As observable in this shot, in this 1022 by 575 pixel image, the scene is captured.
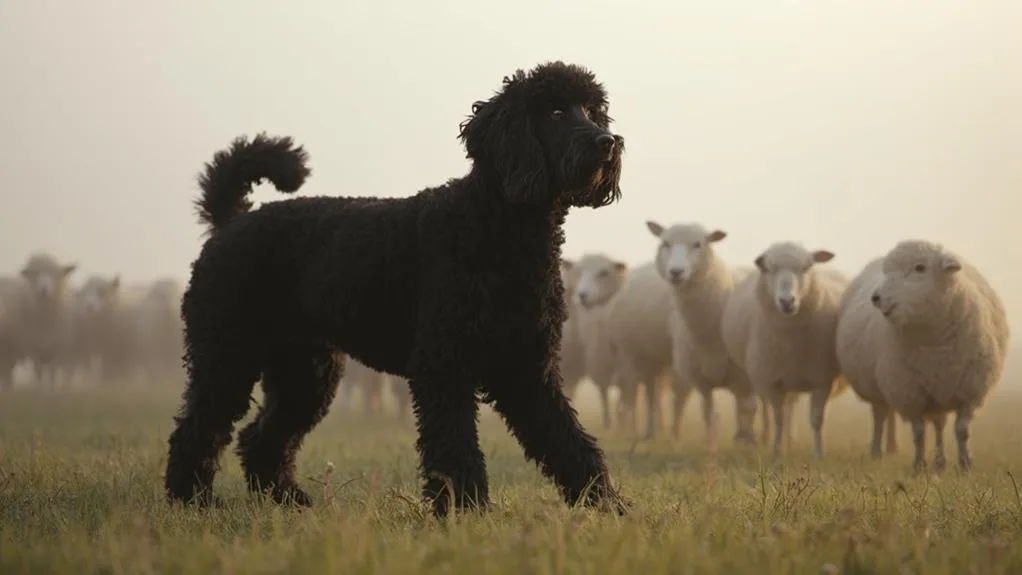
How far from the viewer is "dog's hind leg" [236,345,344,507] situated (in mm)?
6438

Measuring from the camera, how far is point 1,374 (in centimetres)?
2062

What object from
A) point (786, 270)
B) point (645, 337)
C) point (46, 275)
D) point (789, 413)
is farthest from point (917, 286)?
point (46, 275)

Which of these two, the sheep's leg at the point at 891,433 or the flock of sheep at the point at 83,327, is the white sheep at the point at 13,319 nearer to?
the flock of sheep at the point at 83,327

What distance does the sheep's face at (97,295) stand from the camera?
73.5 feet

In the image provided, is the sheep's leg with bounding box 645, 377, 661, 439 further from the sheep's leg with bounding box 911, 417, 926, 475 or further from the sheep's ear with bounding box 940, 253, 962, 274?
the sheep's ear with bounding box 940, 253, 962, 274

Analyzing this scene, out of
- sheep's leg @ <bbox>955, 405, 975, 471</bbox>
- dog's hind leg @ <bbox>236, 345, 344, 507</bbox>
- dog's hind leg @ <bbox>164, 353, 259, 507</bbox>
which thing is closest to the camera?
dog's hind leg @ <bbox>164, 353, 259, 507</bbox>

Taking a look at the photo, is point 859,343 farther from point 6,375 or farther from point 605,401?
point 6,375

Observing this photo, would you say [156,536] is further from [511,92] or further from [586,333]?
[586,333]

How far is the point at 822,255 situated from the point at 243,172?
6880 mm

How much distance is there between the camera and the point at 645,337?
47.5 feet

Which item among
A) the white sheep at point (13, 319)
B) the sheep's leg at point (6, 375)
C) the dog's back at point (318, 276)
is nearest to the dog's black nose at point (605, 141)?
the dog's back at point (318, 276)

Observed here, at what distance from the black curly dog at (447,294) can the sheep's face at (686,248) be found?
274 inches

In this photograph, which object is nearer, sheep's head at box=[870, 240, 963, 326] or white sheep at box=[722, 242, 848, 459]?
sheep's head at box=[870, 240, 963, 326]

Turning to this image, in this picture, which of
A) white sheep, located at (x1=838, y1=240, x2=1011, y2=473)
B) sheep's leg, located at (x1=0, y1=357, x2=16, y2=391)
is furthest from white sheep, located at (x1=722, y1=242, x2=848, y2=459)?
sheep's leg, located at (x1=0, y1=357, x2=16, y2=391)
